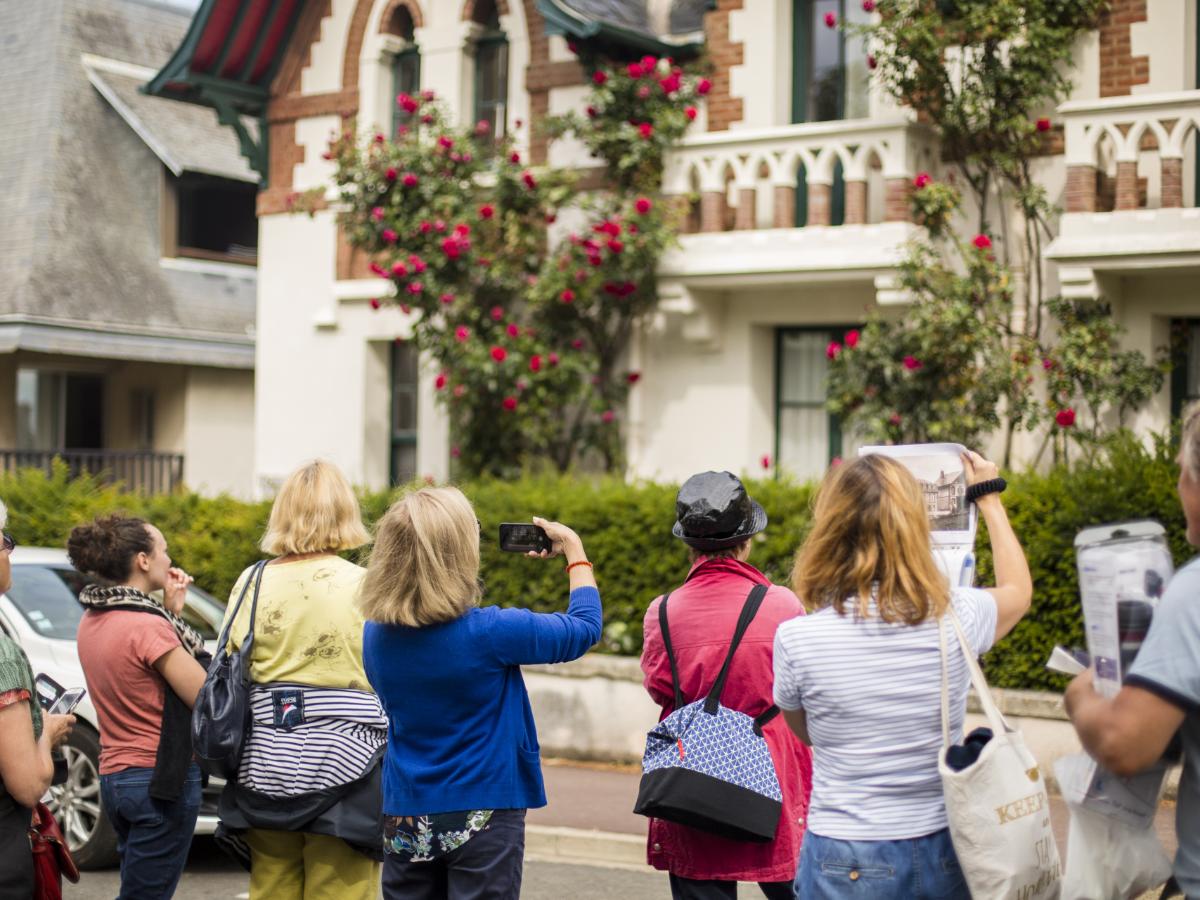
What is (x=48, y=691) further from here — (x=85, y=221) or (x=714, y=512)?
(x=85, y=221)

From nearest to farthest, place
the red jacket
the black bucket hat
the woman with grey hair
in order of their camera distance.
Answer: the woman with grey hair
the red jacket
the black bucket hat

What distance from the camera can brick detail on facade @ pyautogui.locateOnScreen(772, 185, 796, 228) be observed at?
12.8 meters

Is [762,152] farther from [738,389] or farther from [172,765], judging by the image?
[172,765]

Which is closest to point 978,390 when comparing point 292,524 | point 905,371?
point 905,371

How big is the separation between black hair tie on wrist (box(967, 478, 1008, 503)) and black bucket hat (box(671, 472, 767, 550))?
85 cm

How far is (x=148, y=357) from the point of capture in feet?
68.4

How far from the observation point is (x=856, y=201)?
12398 mm

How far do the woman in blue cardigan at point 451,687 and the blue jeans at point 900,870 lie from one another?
3.73 ft

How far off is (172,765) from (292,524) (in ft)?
3.38

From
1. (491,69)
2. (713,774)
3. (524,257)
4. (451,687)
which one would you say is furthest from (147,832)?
(491,69)

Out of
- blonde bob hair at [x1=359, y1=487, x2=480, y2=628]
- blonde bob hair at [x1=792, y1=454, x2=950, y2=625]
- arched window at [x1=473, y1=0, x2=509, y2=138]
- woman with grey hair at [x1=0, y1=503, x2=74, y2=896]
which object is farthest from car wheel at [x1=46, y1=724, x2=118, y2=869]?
arched window at [x1=473, y1=0, x2=509, y2=138]

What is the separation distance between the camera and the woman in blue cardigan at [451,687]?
4418 mm

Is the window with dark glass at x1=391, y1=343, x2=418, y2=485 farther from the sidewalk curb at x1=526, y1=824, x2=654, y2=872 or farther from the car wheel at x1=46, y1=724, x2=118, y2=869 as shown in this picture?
the car wheel at x1=46, y1=724, x2=118, y2=869

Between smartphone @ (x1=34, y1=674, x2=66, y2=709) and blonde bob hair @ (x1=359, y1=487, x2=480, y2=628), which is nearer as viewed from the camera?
blonde bob hair @ (x1=359, y1=487, x2=480, y2=628)
